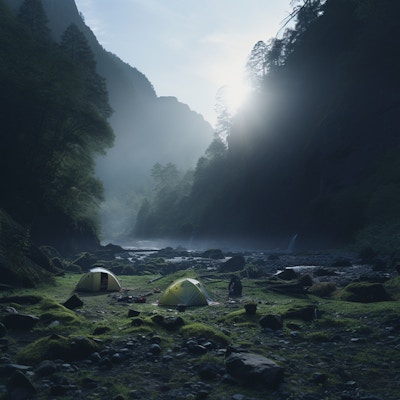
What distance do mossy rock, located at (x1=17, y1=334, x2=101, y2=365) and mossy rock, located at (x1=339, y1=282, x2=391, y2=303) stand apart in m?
10.4

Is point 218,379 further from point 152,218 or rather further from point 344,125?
point 152,218

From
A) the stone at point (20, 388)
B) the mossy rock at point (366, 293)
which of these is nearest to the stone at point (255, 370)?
the stone at point (20, 388)

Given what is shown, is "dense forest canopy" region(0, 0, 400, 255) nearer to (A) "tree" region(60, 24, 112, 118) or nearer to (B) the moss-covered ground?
(A) "tree" region(60, 24, 112, 118)

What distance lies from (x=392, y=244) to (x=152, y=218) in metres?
100

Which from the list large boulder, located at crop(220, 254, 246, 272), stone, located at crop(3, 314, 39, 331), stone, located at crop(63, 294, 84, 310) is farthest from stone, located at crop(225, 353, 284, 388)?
large boulder, located at crop(220, 254, 246, 272)

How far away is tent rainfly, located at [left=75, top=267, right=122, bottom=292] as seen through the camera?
20.7m

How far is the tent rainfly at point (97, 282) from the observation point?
20719 millimetres

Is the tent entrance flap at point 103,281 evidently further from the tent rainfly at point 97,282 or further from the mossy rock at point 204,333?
the mossy rock at point 204,333

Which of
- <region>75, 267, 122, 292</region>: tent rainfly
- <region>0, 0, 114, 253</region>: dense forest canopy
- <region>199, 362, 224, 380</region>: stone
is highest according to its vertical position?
<region>0, 0, 114, 253</region>: dense forest canopy

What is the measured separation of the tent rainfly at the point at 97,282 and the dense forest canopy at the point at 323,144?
2482 centimetres

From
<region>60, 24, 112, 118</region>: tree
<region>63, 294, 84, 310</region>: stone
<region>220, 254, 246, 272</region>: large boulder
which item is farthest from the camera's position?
<region>60, 24, 112, 118</region>: tree

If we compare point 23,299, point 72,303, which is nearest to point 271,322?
point 72,303

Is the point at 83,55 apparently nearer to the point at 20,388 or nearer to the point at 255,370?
the point at 20,388

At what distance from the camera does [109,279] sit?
2117 centimetres
